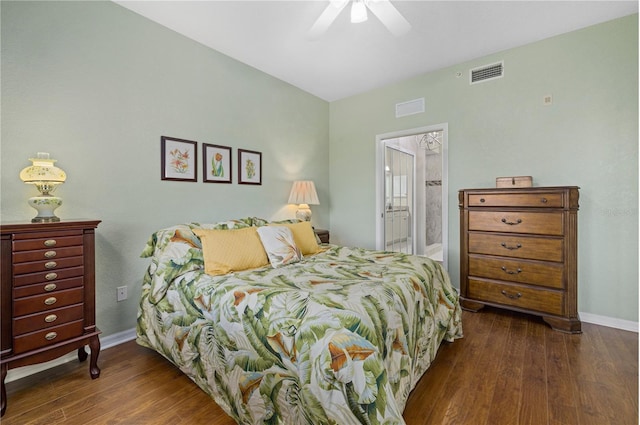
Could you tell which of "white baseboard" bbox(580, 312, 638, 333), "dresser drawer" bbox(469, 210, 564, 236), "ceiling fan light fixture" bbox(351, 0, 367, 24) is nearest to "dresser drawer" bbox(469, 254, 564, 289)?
"dresser drawer" bbox(469, 210, 564, 236)

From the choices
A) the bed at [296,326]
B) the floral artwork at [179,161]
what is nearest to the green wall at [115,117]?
the floral artwork at [179,161]

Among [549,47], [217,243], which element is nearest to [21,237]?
[217,243]

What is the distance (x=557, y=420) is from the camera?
1.46 m

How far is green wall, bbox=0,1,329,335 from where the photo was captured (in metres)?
1.87

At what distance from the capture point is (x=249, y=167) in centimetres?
327

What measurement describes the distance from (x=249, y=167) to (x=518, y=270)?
292cm

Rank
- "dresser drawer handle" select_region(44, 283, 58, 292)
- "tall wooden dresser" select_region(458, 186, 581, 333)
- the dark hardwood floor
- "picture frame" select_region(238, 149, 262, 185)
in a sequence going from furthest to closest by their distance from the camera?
"picture frame" select_region(238, 149, 262, 185) < "tall wooden dresser" select_region(458, 186, 581, 333) < "dresser drawer handle" select_region(44, 283, 58, 292) < the dark hardwood floor

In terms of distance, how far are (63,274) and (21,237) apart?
30 cm

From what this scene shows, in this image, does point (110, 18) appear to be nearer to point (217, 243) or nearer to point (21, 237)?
point (21, 237)

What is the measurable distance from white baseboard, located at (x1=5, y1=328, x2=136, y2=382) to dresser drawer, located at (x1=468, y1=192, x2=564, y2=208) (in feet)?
11.0

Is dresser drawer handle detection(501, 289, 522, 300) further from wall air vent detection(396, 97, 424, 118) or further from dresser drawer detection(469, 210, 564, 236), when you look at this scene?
wall air vent detection(396, 97, 424, 118)

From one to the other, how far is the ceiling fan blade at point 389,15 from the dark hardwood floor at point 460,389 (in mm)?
2407

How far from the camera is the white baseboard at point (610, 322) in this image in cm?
248

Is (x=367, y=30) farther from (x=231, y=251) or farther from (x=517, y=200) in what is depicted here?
(x=231, y=251)
